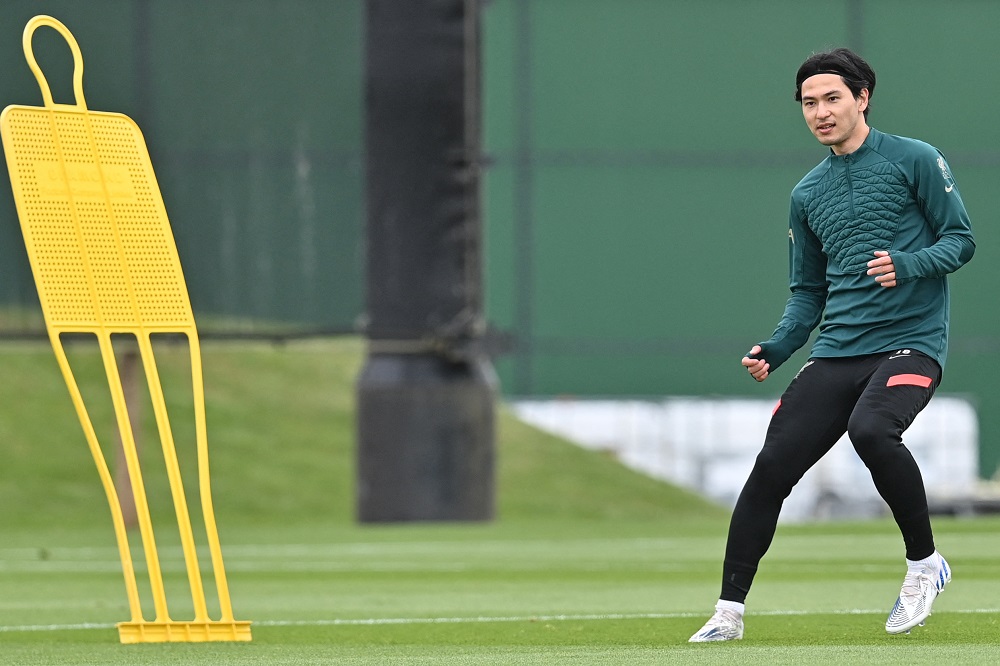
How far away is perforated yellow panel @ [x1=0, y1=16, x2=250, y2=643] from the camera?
6.05 m

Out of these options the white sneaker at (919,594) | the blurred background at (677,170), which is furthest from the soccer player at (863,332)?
the blurred background at (677,170)

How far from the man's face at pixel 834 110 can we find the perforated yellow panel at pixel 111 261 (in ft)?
6.58

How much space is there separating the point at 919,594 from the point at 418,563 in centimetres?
559

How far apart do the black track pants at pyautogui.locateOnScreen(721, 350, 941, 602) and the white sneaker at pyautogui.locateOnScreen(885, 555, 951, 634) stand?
0.07 m

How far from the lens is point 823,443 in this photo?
19.5 ft

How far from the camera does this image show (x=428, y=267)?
15984mm

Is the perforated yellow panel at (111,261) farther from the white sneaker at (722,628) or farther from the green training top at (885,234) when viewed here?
the green training top at (885,234)

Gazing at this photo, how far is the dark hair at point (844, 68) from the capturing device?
583cm

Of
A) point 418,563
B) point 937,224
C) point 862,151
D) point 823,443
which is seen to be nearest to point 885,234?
point 937,224

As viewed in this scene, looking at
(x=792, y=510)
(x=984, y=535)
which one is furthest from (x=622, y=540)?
(x=792, y=510)

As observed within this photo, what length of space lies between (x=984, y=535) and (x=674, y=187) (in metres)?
13.0

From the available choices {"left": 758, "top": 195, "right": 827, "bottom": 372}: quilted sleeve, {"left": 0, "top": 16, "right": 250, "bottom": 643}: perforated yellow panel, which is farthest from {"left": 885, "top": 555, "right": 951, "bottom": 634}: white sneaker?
{"left": 0, "top": 16, "right": 250, "bottom": 643}: perforated yellow panel

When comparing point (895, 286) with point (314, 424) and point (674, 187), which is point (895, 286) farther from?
point (674, 187)

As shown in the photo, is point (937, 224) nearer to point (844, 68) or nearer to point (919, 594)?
point (844, 68)
